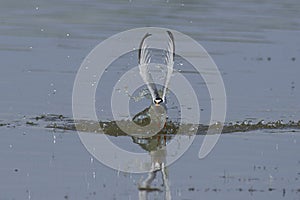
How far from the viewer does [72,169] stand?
1205 cm

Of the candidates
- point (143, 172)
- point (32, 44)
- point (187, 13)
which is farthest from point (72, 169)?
point (187, 13)

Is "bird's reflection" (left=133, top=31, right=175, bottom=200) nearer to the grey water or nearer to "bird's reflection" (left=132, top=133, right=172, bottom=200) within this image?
"bird's reflection" (left=132, top=133, right=172, bottom=200)

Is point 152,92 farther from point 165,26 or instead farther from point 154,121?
point 165,26

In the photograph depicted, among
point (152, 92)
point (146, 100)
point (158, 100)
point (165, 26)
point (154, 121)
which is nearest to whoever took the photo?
point (158, 100)

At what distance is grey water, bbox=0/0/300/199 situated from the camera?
11.4 meters

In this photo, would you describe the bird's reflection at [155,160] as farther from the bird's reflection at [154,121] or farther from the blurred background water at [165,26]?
the blurred background water at [165,26]

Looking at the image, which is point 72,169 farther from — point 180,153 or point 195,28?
point 195,28

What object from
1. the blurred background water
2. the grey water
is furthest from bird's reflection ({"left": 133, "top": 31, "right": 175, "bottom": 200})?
the blurred background water

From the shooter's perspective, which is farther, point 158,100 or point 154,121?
point 154,121

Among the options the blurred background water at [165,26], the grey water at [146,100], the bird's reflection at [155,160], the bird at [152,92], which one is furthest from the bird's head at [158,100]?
the blurred background water at [165,26]

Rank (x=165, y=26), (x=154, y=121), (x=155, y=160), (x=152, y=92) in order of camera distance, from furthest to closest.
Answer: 1. (x=165, y=26)
2. (x=154, y=121)
3. (x=152, y=92)
4. (x=155, y=160)

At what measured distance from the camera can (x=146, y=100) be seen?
16.6 meters

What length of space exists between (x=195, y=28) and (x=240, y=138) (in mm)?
11208

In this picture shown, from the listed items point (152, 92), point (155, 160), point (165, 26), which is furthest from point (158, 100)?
point (165, 26)
